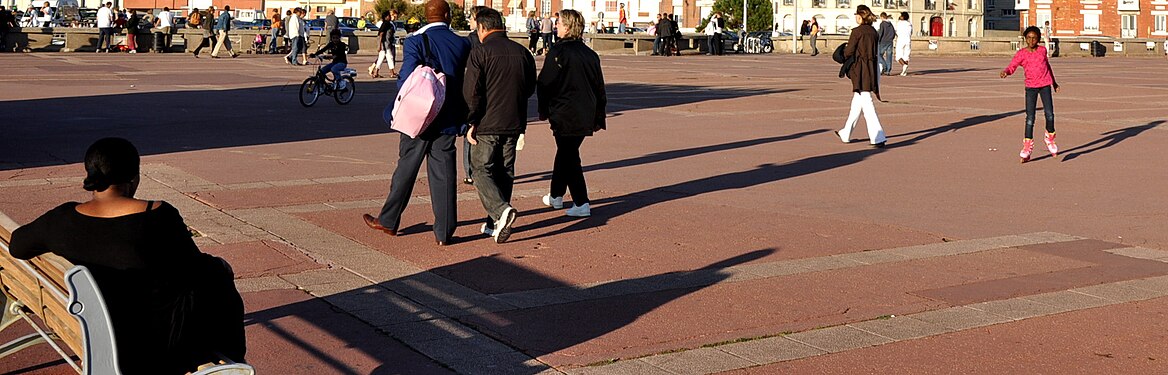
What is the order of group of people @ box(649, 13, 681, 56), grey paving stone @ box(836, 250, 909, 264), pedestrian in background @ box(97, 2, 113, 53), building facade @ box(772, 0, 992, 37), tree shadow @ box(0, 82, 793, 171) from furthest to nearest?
1. building facade @ box(772, 0, 992, 37)
2. group of people @ box(649, 13, 681, 56)
3. pedestrian in background @ box(97, 2, 113, 53)
4. tree shadow @ box(0, 82, 793, 171)
5. grey paving stone @ box(836, 250, 909, 264)

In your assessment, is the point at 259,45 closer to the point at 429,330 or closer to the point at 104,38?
the point at 104,38

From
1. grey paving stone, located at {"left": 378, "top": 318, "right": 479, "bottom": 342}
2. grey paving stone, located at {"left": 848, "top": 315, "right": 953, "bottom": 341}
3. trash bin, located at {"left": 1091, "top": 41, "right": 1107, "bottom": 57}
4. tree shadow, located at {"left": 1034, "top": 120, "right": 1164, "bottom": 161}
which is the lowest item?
grey paving stone, located at {"left": 848, "top": 315, "right": 953, "bottom": 341}

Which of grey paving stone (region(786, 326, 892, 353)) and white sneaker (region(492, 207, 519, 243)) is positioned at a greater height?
white sneaker (region(492, 207, 519, 243))

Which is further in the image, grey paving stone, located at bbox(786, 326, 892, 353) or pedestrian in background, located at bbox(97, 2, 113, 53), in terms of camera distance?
pedestrian in background, located at bbox(97, 2, 113, 53)

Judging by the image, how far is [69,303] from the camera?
4680mm

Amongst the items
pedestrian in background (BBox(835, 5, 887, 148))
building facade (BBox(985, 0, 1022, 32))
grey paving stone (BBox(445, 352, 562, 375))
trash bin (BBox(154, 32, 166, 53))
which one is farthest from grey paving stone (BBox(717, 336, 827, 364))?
building facade (BBox(985, 0, 1022, 32))

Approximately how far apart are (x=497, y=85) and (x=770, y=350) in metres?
3.85

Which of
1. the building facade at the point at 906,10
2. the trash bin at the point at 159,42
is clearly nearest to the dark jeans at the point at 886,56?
the trash bin at the point at 159,42

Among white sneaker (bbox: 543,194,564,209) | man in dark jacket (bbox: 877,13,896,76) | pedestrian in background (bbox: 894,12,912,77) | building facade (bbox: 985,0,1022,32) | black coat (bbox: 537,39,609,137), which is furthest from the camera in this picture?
building facade (bbox: 985,0,1022,32)

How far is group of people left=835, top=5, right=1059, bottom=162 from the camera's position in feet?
51.6

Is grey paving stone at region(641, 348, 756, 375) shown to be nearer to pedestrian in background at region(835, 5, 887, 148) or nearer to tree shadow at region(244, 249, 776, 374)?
tree shadow at region(244, 249, 776, 374)

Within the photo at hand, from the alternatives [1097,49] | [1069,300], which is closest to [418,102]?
[1069,300]

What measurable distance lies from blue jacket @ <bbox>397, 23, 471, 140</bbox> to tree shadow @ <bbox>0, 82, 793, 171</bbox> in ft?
19.3

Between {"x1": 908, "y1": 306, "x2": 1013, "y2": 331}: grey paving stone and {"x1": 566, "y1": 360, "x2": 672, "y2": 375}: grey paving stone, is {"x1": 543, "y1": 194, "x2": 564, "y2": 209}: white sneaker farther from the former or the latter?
{"x1": 566, "y1": 360, "x2": 672, "y2": 375}: grey paving stone
